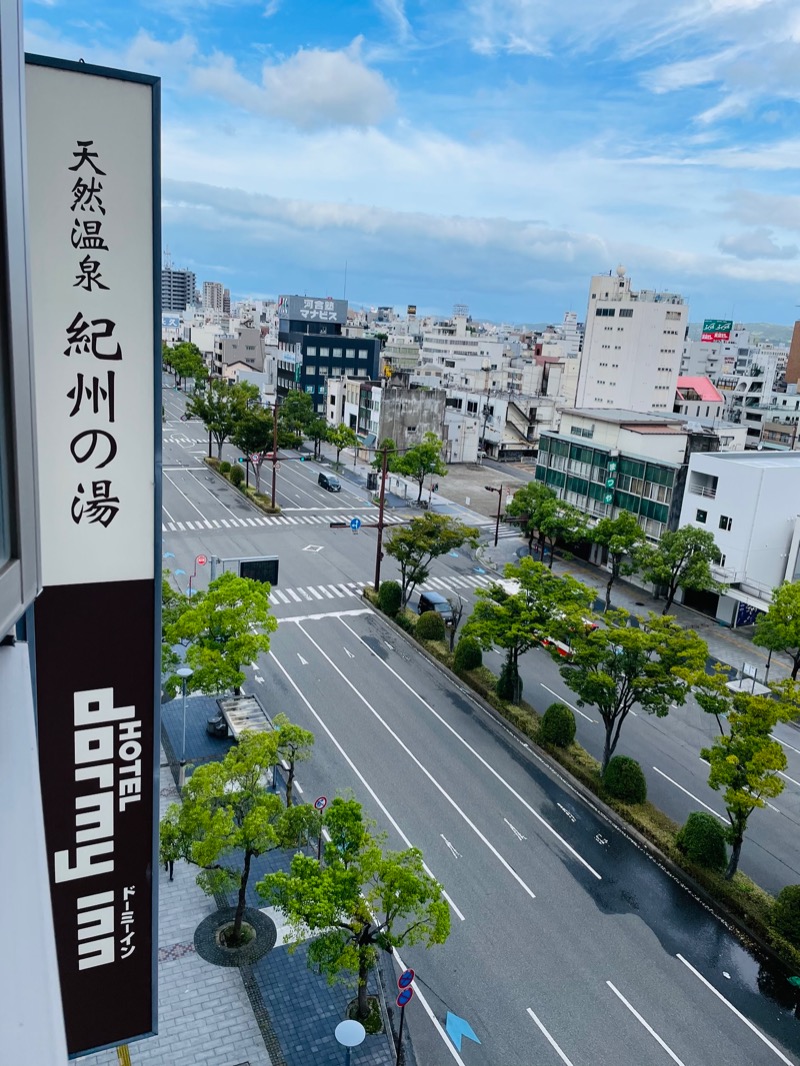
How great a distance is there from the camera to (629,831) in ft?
72.4

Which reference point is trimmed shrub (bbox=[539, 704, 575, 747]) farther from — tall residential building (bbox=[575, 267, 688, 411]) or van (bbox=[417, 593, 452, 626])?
tall residential building (bbox=[575, 267, 688, 411])

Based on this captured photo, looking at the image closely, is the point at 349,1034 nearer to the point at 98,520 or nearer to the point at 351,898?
the point at 351,898

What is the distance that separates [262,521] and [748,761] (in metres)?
38.1

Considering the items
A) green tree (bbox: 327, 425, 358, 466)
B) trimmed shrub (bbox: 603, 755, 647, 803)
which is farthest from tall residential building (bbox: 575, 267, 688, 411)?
trimmed shrub (bbox: 603, 755, 647, 803)

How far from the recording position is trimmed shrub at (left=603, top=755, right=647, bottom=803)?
22.6 metres

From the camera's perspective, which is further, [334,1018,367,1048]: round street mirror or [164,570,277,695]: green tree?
[164,570,277,695]: green tree

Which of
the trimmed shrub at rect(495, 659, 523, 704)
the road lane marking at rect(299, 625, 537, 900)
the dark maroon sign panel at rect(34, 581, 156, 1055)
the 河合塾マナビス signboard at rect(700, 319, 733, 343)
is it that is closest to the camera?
the dark maroon sign panel at rect(34, 581, 156, 1055)

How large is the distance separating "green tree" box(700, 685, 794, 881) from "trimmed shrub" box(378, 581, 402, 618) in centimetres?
1824

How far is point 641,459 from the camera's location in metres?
45.1

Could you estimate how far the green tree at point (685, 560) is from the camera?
38.8 m

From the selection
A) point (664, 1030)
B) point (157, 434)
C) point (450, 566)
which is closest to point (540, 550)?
point (450, 566)

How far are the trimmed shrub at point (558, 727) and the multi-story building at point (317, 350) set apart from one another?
2673 inches

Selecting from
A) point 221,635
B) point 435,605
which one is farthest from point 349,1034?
point 435,605

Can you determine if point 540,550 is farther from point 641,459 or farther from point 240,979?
point 240,979
